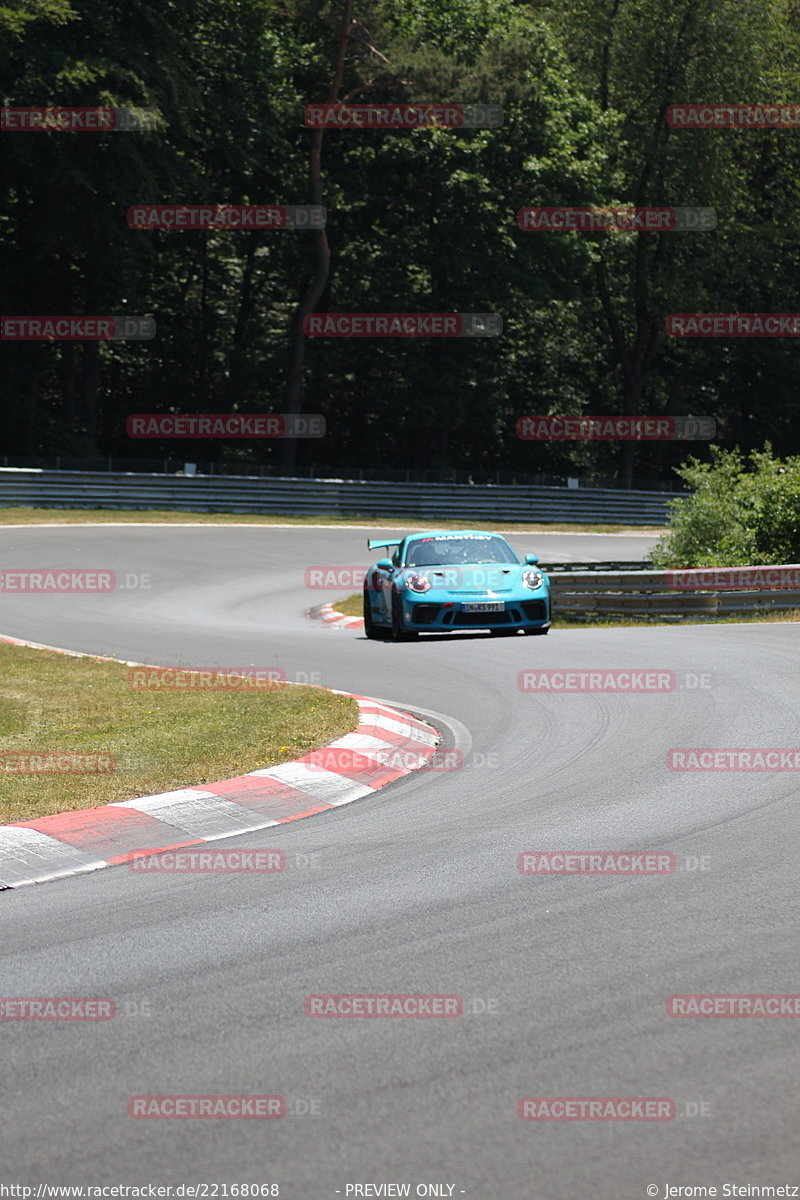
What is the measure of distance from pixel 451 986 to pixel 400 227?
54.7m

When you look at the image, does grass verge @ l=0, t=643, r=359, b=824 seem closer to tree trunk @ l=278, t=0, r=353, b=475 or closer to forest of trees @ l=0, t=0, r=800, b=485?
forest of trees @ l=0, t=0, r=800, b=485

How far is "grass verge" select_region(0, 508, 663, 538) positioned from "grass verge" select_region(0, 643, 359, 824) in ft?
90.0

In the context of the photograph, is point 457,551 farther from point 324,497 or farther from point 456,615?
point 324,497

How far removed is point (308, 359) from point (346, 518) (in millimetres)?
11964

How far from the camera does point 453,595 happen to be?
19.3 meters

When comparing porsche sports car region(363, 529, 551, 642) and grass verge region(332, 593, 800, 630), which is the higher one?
porsche sports car region(363, 529, 551, 642)

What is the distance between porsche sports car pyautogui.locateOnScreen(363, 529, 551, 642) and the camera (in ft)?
63.1

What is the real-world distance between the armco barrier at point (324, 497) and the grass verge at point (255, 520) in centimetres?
54

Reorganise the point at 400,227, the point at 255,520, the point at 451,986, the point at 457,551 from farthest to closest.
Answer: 1. the point at 400,227
2. the point at 255,520
3. the point at 457,551
4. the point at 451,986

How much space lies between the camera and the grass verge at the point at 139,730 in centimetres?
850

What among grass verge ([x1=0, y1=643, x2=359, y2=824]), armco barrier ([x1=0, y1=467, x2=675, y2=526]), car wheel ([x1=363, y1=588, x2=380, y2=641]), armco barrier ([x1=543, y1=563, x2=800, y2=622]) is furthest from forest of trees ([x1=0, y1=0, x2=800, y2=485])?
grass verge ([x1=0, y1=643, x2=359, y2=824])

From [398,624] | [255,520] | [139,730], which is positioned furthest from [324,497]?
[139,730]

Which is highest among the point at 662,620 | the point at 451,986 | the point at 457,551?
the point at 457,551

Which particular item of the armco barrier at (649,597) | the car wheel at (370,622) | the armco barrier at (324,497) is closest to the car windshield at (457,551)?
the car wheel at (370,622)
